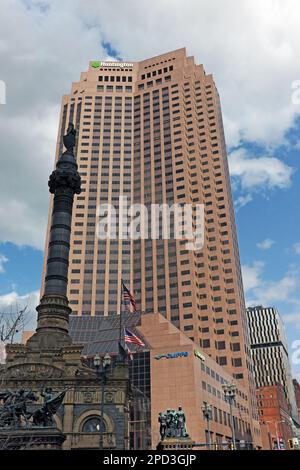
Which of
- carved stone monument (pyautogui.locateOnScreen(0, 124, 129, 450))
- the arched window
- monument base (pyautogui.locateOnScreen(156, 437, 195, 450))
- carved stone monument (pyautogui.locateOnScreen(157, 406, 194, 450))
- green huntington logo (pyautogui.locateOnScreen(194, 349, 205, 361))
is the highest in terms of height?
green huntington logo (pyautogui.locateOnScreen(194, 349, 205, 361))

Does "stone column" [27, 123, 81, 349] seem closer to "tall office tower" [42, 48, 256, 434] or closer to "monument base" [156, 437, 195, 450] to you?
"monument base" [156, 437, 195, 450]

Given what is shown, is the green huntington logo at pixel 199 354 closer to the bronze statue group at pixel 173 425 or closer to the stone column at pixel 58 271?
the stone column at pixel 58 271

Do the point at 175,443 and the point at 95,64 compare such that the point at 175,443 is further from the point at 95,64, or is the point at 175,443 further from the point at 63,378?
the point at 95,64

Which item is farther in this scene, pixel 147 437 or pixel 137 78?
pixel 137 78

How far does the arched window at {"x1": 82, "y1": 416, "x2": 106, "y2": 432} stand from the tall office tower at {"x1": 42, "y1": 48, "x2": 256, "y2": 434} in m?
70.7

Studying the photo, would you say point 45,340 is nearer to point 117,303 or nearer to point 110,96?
point 117,303

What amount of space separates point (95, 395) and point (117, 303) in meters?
78.7

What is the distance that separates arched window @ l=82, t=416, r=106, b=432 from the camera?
41.2 m

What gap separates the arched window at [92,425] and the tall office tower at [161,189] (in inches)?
2785

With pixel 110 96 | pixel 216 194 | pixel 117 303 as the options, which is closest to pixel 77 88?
pixel 110 96

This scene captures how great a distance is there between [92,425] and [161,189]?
10115cm

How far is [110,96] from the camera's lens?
15838 cm

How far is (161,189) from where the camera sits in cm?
13675

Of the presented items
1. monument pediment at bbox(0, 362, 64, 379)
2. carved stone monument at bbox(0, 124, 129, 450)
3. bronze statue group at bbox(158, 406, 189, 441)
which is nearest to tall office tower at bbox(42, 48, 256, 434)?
carved stone monument at bbox(0, 124, 129, 450)
